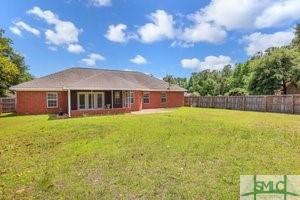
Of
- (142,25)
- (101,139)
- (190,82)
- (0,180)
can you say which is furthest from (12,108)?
(190,82)

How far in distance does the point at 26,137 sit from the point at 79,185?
25.1 ft

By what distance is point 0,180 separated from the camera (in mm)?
7531

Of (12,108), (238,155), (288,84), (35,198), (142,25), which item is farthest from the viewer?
(288,84)

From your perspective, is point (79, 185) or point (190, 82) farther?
point (190, 82)

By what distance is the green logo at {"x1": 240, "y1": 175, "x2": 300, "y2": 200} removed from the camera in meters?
5.78

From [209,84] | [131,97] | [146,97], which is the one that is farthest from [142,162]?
[209,84]

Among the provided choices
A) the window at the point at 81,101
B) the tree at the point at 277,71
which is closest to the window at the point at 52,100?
the window at the point at 81,101

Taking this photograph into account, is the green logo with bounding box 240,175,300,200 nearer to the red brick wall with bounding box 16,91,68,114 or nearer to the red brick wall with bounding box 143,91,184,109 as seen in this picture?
the red brick wall with bounding box 16,91,68,114

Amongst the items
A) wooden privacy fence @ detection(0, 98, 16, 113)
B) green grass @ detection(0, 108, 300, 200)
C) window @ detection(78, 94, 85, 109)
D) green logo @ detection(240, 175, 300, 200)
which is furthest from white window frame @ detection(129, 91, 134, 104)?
green logo @ detection(240, 175, 300, 200)

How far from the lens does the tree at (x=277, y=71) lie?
38.1m

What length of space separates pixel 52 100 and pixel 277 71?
26.2 meters

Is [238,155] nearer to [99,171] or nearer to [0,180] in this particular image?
[99,171]

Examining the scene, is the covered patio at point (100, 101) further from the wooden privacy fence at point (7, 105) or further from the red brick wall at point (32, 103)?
the wooden privacy fence at point (7, 105)

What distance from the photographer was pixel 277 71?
38125 mm
